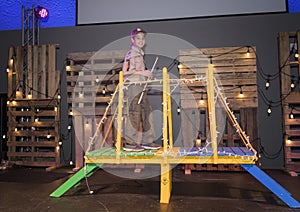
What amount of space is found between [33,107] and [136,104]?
272 cm

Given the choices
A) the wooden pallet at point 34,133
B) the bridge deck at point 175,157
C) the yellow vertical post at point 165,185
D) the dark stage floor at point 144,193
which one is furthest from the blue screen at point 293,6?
the wooden pallet at point 34,133

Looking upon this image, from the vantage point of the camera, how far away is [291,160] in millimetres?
4508

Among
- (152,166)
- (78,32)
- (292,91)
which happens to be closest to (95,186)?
(152,166)

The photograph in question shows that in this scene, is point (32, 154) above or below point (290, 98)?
below

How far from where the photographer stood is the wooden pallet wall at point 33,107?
199 inches

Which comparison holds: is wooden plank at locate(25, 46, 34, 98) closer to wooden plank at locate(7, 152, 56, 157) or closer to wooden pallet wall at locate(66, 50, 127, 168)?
wooden pallet wall at locate(66, 50, 127, 168)

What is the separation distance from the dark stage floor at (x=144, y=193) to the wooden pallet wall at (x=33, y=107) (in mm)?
845

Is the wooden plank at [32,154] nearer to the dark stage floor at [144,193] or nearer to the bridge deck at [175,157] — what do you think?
the dark stage floor at [144,193]

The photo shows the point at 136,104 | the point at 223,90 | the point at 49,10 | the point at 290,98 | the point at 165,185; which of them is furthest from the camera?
the point at 49,10

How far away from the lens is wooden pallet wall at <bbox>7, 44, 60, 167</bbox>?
5051 mm

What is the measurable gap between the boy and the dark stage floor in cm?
59

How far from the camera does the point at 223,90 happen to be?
15.3ft

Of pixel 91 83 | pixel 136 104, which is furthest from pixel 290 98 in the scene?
pixel 91 83

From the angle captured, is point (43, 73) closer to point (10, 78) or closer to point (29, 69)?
point (29, 69)
